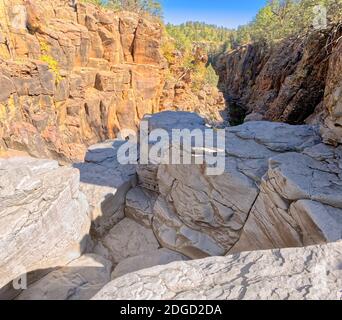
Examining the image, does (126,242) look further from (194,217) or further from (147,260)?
(194,217)

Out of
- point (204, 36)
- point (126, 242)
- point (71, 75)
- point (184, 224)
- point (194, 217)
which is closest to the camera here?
point (194, 217)

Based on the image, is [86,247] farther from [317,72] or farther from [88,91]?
[88,91]

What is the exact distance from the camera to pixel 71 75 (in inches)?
582

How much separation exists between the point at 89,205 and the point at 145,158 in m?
1.75

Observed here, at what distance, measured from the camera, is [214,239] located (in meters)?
4.69

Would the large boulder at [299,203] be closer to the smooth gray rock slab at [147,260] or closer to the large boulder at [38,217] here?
the smooth gray rock slab at [147,260]

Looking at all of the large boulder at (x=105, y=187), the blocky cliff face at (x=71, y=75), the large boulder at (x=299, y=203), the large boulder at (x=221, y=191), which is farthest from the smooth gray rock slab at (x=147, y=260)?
the blocky cliff face at (x=71, y=75)

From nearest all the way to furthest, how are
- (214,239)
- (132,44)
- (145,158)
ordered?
(214,239), (145,158), (132,44)

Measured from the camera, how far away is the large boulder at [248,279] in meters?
1.78

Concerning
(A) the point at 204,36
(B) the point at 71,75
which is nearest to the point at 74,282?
(B) the point at 71,75

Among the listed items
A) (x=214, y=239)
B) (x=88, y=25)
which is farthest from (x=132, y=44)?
(x=214, y=239)

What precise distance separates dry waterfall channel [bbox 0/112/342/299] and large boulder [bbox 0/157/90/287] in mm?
16

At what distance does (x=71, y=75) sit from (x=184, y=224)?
13339 mm

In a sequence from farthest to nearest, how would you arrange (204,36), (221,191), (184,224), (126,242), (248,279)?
1. (204,36)
2. (126,242)
3. (184,224)
4. (221,191)
5. (248,279)
